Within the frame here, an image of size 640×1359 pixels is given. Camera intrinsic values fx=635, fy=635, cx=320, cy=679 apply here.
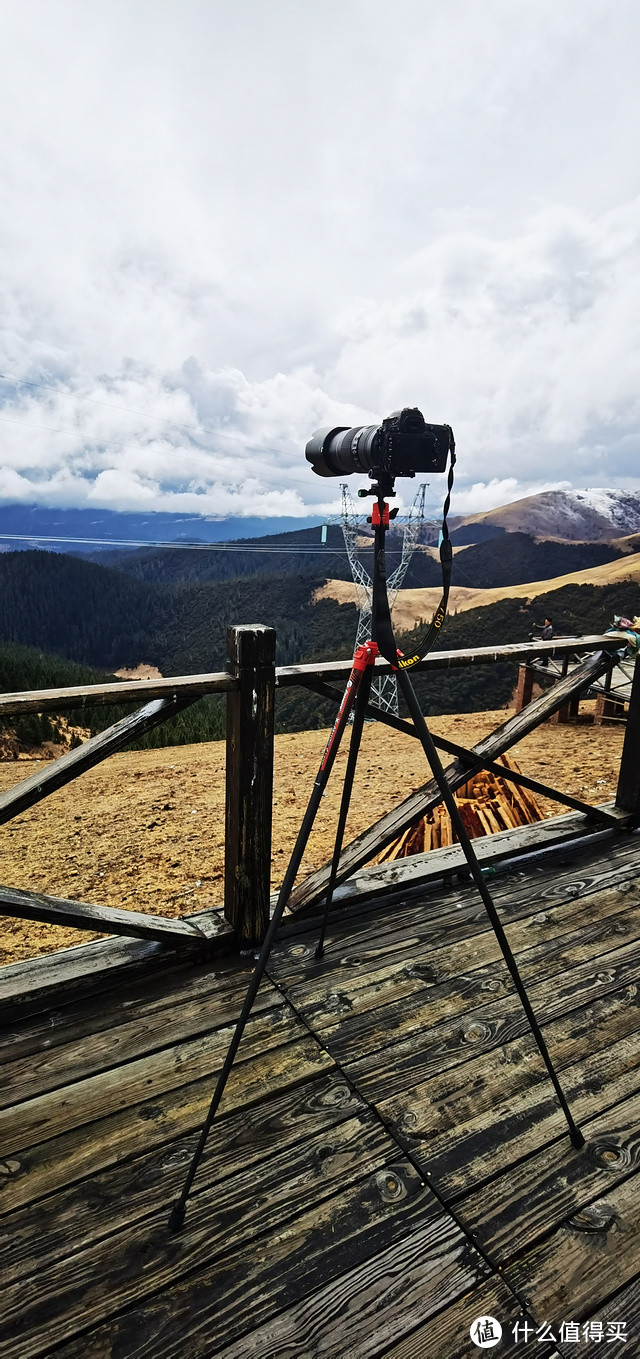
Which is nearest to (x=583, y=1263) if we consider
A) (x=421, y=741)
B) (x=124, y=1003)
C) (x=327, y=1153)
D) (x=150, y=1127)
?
(x=327, y=1153)

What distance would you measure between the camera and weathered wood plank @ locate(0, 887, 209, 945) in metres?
1.69

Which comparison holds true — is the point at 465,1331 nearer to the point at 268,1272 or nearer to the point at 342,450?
the point at 268,1272

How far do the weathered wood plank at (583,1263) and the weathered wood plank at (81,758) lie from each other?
1.67m

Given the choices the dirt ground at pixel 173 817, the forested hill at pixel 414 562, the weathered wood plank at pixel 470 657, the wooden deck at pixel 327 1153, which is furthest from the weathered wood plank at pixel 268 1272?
the forested hill at pixel 414 562

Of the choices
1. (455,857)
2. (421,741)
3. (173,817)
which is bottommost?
(173,817)

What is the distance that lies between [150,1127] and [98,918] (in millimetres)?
665

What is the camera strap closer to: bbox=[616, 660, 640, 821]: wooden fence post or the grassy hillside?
bbox=[616, 660, 640, 821]: wooden fence post

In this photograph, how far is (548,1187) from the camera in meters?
1.64

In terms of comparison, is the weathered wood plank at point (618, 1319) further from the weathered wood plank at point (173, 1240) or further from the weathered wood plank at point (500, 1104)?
the weathered wood plank at point (173, 1240)

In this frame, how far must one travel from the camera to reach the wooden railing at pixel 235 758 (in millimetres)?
2041

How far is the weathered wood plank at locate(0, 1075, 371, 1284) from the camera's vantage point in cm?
151

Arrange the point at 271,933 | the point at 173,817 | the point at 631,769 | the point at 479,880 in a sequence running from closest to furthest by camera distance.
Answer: the point at 271,933, the point at 479,880, the point at 631,769, the point at 173,817

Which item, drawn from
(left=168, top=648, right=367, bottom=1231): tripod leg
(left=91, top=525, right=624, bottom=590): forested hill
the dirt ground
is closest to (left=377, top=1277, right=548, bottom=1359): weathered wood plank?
(left=168, top=648, right=367, bottom=1231): tripod leg

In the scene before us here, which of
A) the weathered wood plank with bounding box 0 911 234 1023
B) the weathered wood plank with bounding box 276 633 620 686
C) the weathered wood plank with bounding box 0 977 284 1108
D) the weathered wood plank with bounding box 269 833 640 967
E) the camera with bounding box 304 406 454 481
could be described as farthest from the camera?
the weathered wood plank with bounding box 269 833 640 967
